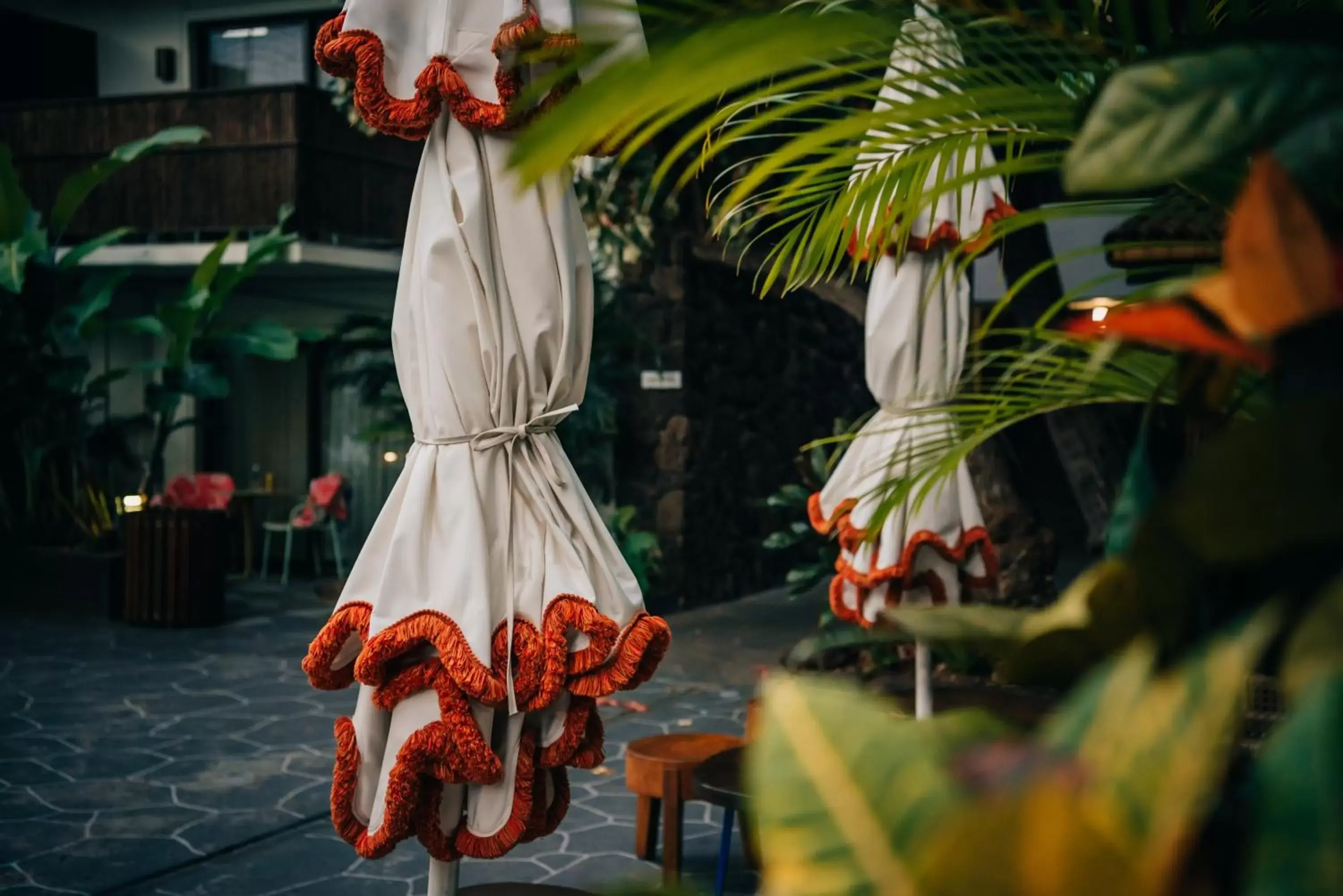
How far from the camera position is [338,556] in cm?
1106

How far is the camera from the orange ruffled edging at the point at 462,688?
2301 mm

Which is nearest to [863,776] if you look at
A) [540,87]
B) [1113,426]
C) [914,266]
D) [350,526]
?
[540,87]

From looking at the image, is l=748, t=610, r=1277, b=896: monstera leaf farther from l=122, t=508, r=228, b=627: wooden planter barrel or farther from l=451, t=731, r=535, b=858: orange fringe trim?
Result: l=122, t=508, r=228, b=627: wooden planter barrel

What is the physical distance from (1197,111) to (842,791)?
40 cm

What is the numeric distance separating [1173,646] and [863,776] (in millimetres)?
212

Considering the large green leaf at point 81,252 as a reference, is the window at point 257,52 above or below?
above

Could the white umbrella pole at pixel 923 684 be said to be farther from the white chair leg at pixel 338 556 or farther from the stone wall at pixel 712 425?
the white chair leg at pixel 338 556

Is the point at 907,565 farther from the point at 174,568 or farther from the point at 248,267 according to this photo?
the point at 248,267

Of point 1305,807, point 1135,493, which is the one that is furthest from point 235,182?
point 1305,807

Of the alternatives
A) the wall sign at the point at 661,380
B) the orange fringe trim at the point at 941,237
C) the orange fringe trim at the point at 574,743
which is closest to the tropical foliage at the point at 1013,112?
the orange fringe trim at the point at 941,237

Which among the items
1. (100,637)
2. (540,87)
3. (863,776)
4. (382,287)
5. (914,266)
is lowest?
(100,637)

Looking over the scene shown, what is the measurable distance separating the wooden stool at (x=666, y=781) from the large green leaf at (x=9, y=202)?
22.7 feet

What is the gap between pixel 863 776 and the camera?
473mm

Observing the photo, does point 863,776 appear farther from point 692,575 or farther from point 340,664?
point 692,575
